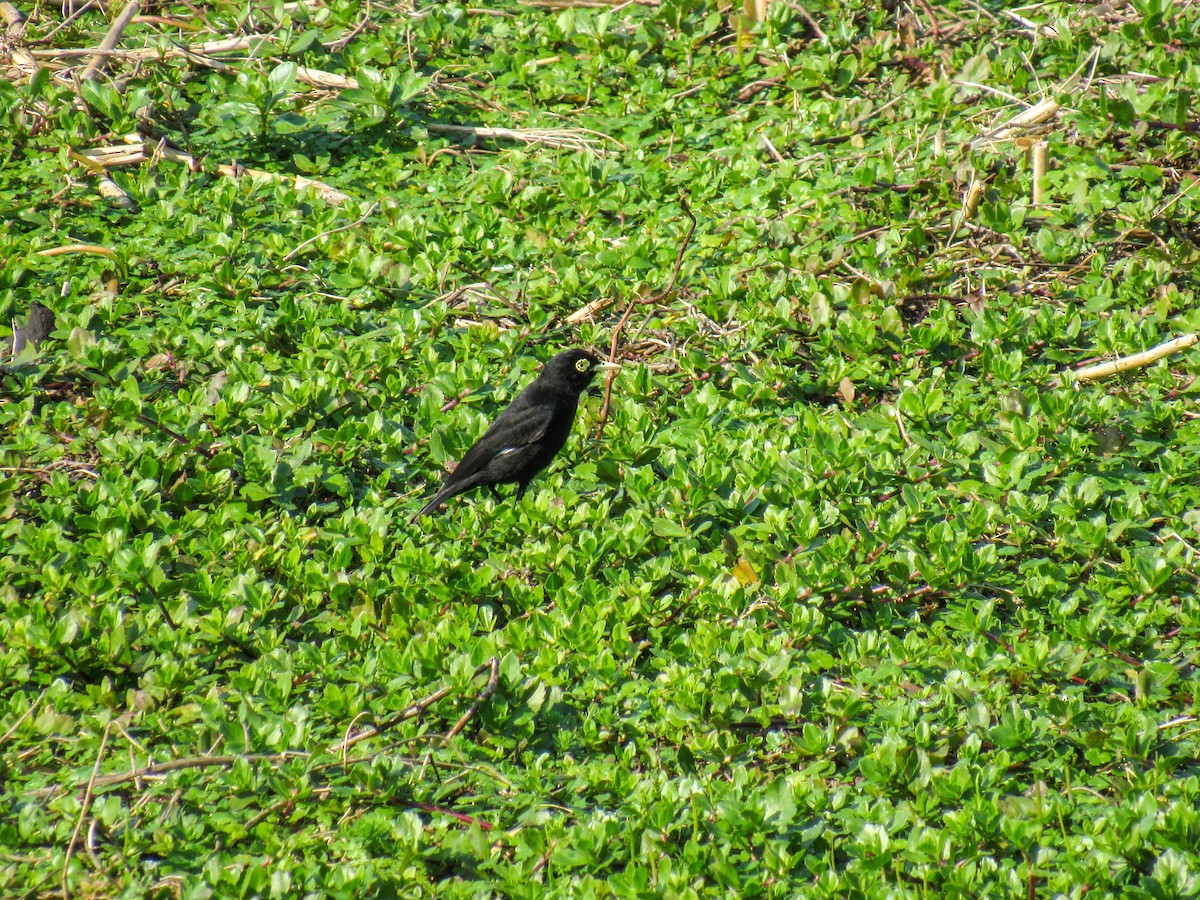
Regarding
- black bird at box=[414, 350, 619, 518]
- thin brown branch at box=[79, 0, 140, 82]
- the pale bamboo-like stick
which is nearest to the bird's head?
black bird at box=[414, 350, 619, 518]

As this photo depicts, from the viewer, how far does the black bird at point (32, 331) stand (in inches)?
218

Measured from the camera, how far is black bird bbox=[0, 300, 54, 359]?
18.2 ft

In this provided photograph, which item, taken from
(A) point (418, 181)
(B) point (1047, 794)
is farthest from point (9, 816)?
(A) point (418, 181)

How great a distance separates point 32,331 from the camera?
565cm

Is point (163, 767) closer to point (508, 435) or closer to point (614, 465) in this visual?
point (508, 435)

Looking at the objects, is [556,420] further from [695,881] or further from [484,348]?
[695,881]

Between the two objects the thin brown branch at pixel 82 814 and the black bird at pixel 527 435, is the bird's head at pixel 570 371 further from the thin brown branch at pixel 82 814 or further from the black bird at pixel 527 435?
the thin brown branch at pixel 82 814

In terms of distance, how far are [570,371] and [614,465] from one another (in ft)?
1.69

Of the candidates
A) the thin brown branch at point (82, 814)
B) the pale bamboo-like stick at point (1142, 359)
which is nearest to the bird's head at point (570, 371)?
the pale bamboo-like stick at point (1142, 359)

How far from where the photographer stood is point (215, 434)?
5.25 metres

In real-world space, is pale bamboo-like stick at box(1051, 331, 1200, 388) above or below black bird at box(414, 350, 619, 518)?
above

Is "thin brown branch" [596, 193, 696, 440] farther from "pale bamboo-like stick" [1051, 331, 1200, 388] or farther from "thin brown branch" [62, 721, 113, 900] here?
"thin brown branch" [62, 721, 113, 900]

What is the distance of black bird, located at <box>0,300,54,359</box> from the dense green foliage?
107mm

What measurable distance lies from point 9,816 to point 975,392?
157 inches
